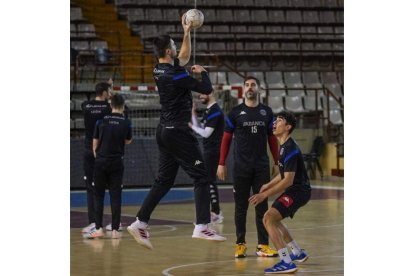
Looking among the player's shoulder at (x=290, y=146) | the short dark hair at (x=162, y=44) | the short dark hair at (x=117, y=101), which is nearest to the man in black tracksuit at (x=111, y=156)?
the short dark hair at (x=117, y=101)

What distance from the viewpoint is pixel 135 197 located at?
733 inches

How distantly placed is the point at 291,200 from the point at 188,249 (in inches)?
87.7

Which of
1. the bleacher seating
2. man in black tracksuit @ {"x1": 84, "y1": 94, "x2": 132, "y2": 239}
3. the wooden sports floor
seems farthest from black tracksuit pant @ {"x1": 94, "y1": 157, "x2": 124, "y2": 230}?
the bleacher seating

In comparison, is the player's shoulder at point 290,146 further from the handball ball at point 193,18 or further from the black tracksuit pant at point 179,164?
the handball ball at point 193,18

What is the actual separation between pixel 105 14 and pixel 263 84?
5321 mm

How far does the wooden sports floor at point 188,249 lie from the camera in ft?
29.9

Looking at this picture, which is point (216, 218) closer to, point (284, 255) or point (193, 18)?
point (284, 255)

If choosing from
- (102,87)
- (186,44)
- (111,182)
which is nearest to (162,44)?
(186,44)

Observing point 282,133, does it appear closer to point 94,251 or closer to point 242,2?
point 94,251

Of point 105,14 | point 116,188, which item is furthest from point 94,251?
point 105,14

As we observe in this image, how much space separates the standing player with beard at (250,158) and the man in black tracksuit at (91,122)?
2.63m

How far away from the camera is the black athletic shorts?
29.4 feet
